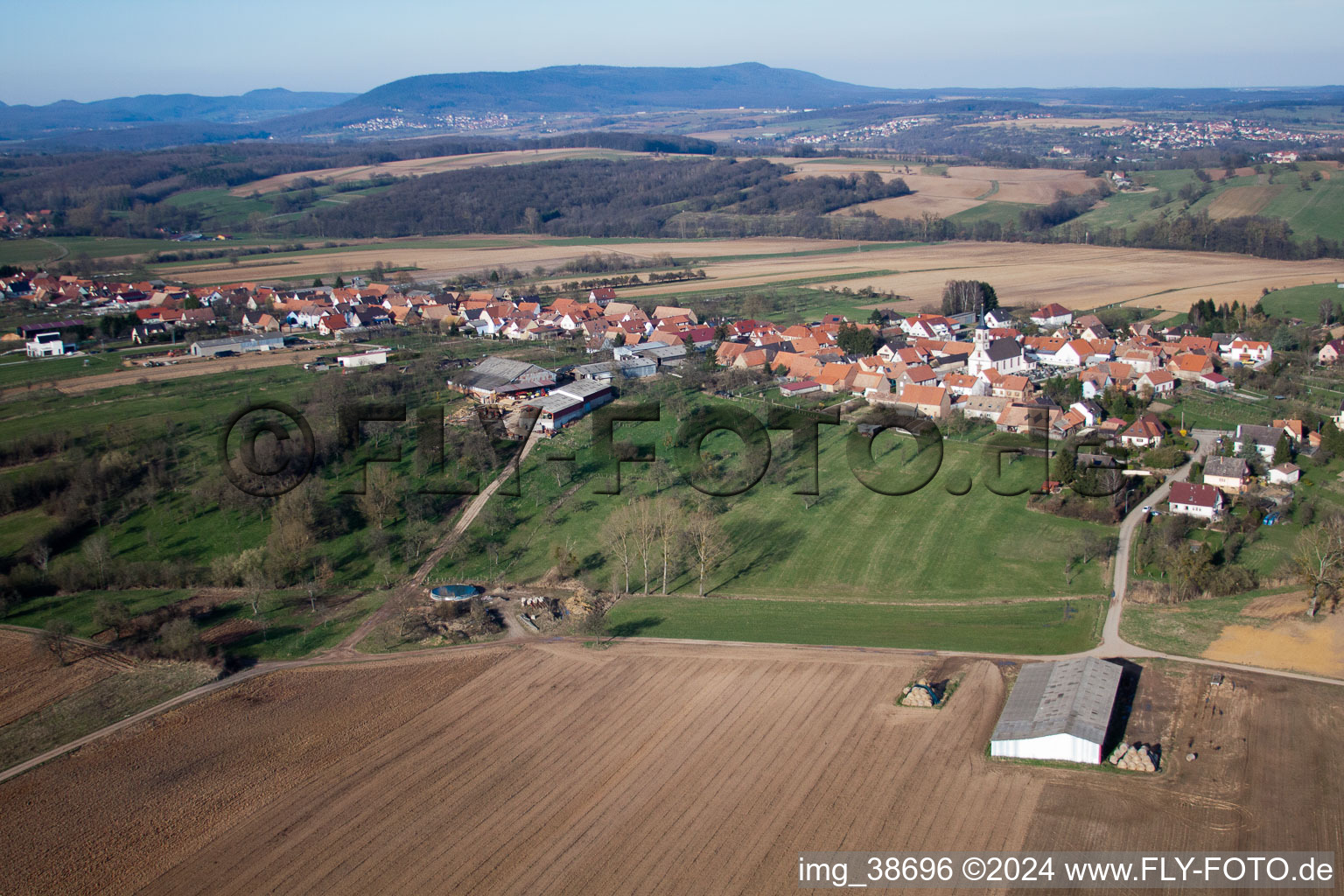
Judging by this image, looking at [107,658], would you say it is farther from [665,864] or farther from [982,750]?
[982,750]

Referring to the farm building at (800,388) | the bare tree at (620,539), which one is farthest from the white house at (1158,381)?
the bare tree at (620,539)

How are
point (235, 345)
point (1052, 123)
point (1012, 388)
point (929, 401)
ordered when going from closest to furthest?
point (929, 401)
point (1012, 388)
point (235, 345)
point (1052, 123)

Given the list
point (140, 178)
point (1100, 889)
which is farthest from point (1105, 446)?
point (140, 178)

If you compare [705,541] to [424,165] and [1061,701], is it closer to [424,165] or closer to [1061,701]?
[1061,701]

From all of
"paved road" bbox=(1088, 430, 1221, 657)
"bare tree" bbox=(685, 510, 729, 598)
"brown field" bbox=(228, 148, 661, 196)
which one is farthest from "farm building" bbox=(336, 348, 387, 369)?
"brown field" bbox=(228, 148, 661, 196)

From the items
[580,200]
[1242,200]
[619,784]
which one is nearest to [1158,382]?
[619,784]
